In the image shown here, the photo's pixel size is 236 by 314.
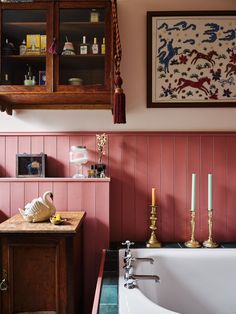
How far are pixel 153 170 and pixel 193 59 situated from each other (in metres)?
0.91

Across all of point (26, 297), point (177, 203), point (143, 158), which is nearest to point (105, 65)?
point (143, 158)

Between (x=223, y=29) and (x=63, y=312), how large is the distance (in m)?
2.25

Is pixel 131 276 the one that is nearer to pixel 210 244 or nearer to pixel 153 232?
pixel 153 232

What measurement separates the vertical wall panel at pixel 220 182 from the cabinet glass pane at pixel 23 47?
1391 mm

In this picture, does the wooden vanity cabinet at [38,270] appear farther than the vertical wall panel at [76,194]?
No

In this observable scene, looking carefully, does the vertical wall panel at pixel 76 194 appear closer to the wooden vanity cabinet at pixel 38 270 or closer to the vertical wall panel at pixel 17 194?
the vertical wall panel at pixel 17 194

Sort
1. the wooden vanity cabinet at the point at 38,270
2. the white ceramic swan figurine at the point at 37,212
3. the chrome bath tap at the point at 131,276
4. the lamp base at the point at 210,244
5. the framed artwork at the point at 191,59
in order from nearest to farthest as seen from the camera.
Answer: the chrome bath tap at the point at 131,276 < the wooden vanity cabinet at the point at 38,270 < the white ceramic swan figurine at the point at 37,212 < the lamp base at the point at 210,244 < the framed artwork at the point at 191,59

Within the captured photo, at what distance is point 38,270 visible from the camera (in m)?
1.77

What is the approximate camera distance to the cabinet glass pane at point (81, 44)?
2096 mm

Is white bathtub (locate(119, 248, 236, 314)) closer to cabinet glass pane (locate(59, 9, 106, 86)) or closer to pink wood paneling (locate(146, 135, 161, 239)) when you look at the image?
pink wood paneling (locate(146, 135, 161, 239))

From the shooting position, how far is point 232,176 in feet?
7.93

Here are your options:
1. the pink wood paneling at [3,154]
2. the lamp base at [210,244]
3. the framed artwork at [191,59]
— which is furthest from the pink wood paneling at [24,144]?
the lamp base at [210,244]

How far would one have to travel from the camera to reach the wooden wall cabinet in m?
2.08

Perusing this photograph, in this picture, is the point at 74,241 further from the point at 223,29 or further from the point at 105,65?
the point at 223,29
